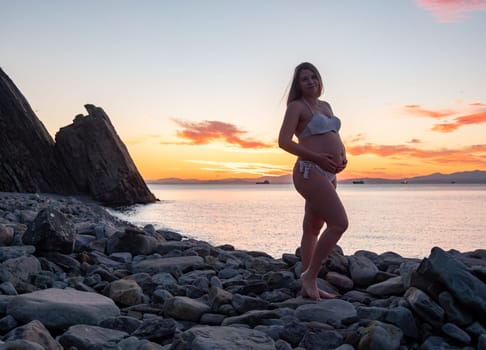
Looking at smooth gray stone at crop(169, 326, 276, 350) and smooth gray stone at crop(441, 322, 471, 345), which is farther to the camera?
smooth gray stone at crop(441, 322, 471, 345)

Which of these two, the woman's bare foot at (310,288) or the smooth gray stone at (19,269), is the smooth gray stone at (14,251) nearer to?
the smooth gray stone at (19,269)

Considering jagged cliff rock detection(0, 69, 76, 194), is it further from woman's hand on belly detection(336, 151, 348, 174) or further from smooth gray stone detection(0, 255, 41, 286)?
woman's hand on belly detection(336, 151, 348, 174)

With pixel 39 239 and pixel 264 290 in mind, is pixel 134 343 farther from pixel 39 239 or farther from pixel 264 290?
pixel 39 239

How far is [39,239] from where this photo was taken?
284 inches

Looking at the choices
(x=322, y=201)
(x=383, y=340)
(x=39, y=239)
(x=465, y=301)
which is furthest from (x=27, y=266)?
(x=465, y=301)

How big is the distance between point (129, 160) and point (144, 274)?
52966mm

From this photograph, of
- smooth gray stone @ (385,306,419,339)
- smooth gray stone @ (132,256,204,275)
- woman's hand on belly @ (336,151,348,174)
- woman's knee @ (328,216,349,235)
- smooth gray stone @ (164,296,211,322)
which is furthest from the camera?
smooth gray stone @ (132,256,204,275)

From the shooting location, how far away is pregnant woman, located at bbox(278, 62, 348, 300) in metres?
5.52

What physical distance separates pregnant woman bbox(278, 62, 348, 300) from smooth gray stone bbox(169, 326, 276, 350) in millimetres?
1403

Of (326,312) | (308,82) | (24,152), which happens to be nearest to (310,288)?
(326,312)

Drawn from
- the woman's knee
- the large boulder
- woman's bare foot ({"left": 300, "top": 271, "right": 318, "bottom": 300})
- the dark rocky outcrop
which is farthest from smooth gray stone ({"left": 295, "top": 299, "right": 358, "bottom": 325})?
the dark rocky outcrop

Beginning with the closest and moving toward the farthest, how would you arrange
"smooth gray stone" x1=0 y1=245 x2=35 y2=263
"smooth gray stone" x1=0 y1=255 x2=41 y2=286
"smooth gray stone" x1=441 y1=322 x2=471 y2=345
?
"smooth gray stone" x1=441 y1=322 x2=471 y2=345
"smooth gray stone" x1=0 y1=255 x2=41 y2=286
"smooth gray stone" x1=0 y1=245 x2=35 y2=263

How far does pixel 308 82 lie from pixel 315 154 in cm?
82

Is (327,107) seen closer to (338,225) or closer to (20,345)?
(338,225)
